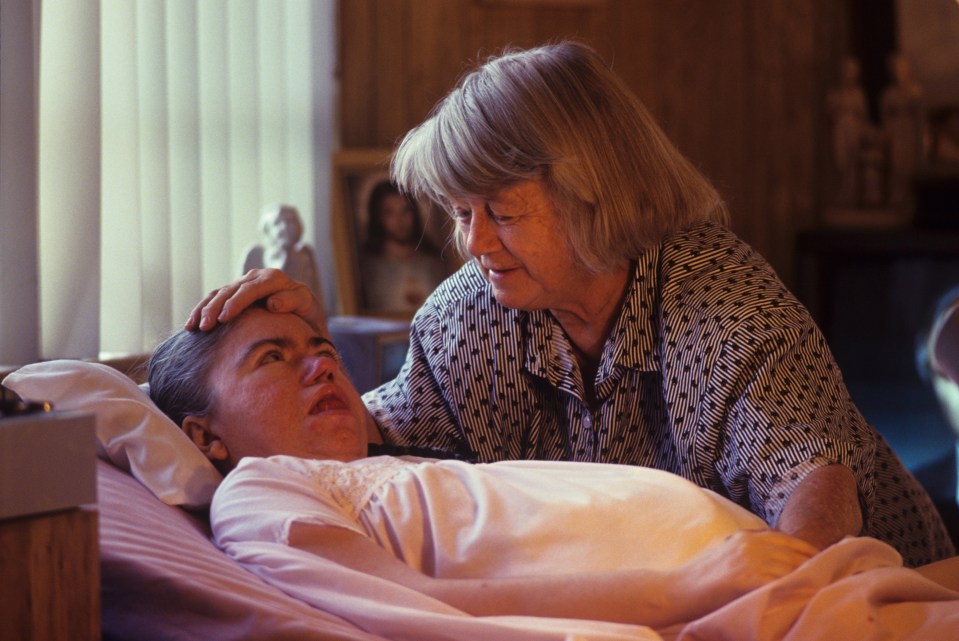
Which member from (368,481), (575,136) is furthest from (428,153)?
(368,481)

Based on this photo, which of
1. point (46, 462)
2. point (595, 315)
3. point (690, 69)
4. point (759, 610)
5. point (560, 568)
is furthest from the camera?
point (690, 69)

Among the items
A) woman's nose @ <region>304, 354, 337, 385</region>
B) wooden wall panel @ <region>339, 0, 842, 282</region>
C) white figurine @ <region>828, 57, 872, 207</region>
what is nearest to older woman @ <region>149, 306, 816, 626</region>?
woman's nose @ <region>304, 354, 337, 385</region>

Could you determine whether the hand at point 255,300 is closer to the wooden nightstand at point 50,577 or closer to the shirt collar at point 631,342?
the shirt collar at point 631,342

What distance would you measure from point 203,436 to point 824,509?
0.85m

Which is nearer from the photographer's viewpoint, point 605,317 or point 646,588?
point 646,588

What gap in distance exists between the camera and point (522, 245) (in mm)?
1731

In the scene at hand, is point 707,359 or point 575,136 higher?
point 575,136

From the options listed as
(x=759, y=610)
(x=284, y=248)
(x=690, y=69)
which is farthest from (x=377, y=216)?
(x=759, y=610)

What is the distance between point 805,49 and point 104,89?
3.25m

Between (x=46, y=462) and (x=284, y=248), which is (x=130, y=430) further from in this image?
(x=284, y=248)

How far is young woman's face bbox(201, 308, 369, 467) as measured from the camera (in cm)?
163

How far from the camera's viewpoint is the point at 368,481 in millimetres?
1448

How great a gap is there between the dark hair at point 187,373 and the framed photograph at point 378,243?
6.88 feet

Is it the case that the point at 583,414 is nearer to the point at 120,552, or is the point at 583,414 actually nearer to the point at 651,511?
the point at 651,511
